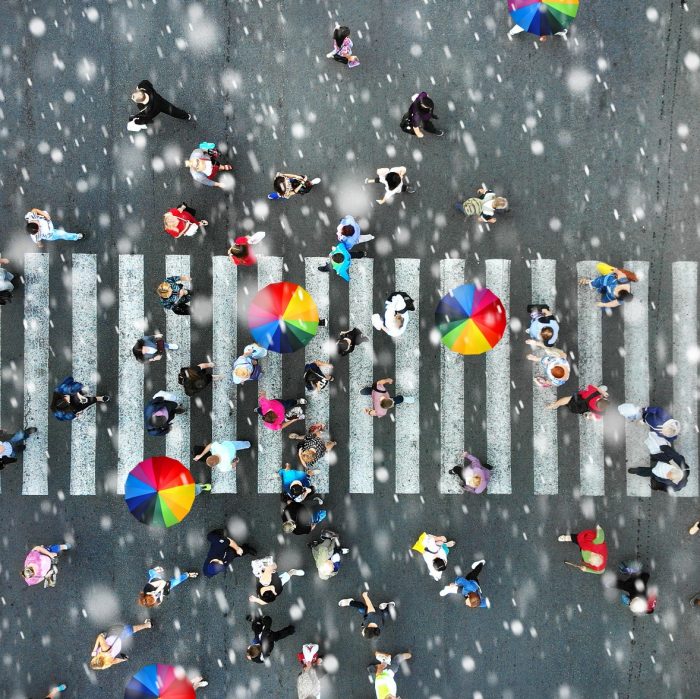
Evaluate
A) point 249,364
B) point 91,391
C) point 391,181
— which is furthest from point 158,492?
point 391,181

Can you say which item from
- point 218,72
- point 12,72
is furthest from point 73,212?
point 218,72

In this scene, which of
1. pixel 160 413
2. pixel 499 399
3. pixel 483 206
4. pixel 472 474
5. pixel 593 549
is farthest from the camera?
pixel 499 399

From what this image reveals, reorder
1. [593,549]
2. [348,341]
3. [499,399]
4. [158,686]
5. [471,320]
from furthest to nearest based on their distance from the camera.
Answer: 1. [499,399]
2. [593,549]
3. [348,341]
4. [158,686]
5. [471,320]

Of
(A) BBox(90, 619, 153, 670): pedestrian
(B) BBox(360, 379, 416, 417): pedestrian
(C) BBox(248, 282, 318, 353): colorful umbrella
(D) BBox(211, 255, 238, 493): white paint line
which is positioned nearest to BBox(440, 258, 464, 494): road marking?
(B) BBox(360, 379, 416, 417): pedestrian

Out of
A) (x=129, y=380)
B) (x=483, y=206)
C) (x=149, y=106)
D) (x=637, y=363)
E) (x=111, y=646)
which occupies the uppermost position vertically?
(x=149, y=106)

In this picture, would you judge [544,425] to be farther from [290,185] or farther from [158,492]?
[158,492]

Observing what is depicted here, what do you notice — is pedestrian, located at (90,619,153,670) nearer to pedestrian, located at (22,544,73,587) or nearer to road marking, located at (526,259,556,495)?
pedestrian, located at (22,544,73,587)

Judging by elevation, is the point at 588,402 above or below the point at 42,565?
above
